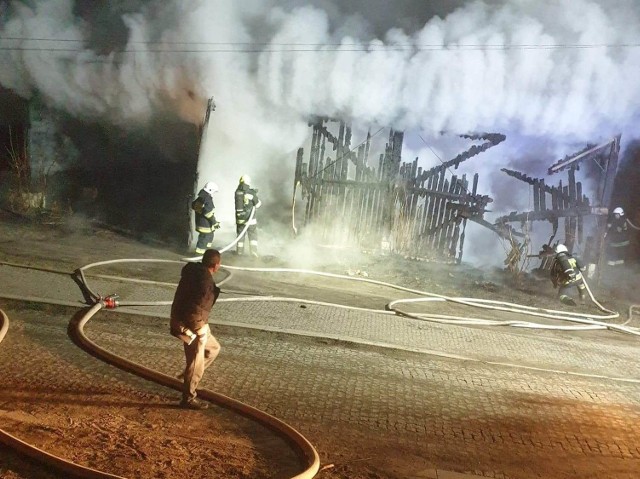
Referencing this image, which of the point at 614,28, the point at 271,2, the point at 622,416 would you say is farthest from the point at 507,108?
the point at 622,416

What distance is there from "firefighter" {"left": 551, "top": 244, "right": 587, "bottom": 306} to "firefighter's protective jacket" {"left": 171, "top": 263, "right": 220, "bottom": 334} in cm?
888

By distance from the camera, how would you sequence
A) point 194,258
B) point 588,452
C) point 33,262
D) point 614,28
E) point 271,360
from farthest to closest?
point 614,28, point 194,258, point 33,262, point 271,360, point 588,452

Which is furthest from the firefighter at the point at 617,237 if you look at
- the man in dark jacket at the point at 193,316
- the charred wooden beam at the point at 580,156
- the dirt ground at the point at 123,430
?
the man in dark jacket at the point at 193,316

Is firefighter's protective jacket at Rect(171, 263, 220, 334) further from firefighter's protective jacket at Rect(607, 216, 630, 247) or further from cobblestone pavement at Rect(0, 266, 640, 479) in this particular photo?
firefighter's protective jacket at Rect(607, 216, 630, 247)

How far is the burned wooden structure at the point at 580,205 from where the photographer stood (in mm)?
13172

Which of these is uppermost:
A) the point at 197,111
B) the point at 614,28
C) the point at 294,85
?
the point at 614,28

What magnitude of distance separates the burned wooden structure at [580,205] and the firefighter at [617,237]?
1.90 meters

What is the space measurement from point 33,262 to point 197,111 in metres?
5.44

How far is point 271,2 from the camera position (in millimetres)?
15117

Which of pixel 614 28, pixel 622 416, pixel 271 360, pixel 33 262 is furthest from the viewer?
pixel 614 28

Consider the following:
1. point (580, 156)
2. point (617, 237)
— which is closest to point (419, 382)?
point (580, 156)

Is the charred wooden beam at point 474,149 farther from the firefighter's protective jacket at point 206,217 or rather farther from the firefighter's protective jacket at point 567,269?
the firefighter's protective jacket at point 206,217

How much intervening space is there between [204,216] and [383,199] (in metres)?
4.64

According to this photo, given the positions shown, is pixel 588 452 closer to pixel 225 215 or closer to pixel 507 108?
pixel 507 108
